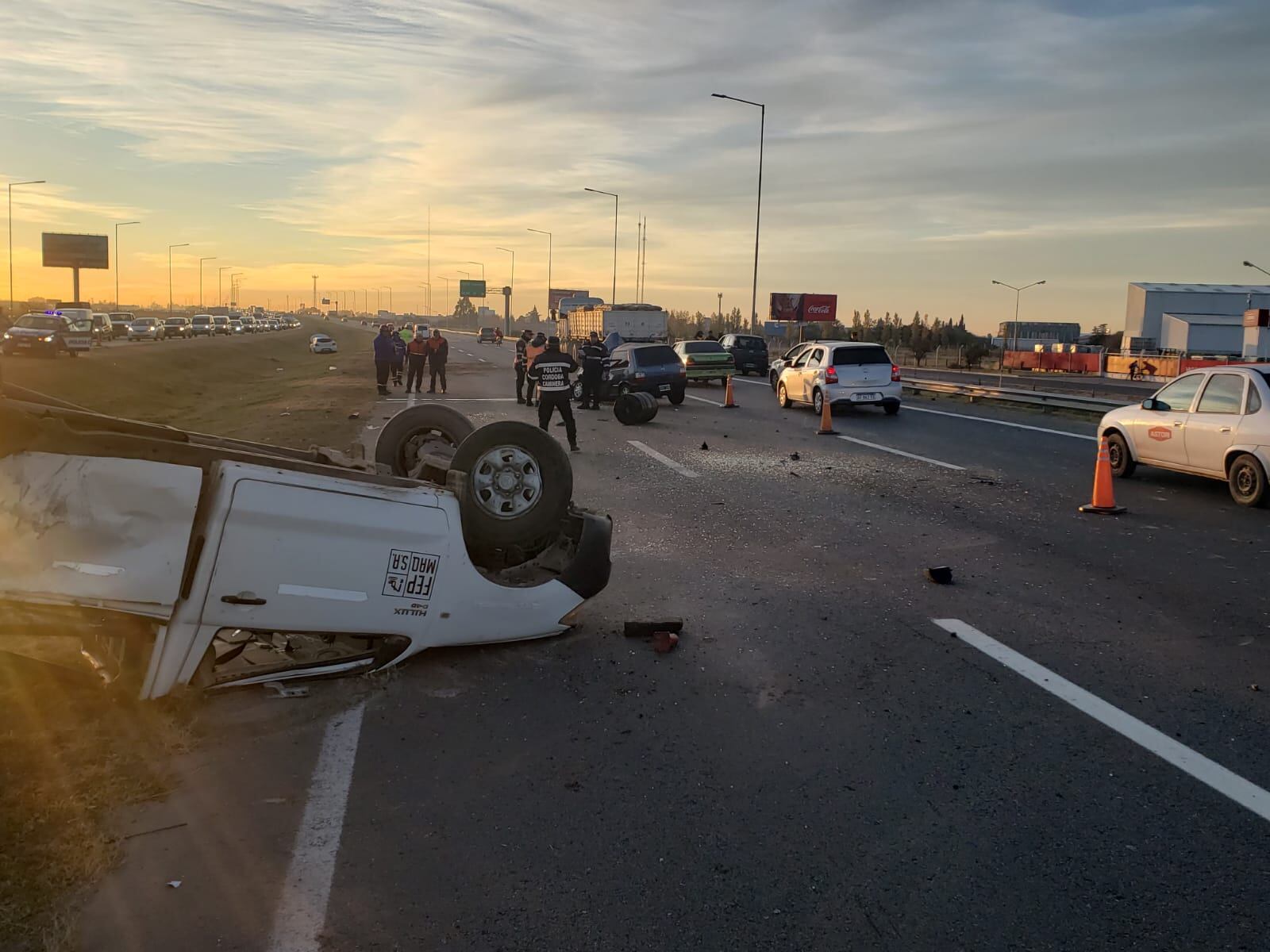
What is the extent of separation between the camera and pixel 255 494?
5.01 m

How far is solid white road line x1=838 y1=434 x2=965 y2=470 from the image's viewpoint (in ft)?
49.2

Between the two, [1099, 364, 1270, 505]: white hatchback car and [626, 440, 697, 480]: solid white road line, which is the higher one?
[1099, 364, 1270, 505]: white hatchback car

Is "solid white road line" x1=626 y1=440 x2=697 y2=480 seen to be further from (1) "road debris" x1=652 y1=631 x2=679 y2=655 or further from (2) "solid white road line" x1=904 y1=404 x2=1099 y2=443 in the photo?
(2) "solid white road line" x1=904 y1=404 x2=1099 y2=443

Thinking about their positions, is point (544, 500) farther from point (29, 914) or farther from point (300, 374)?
point (300, 374)

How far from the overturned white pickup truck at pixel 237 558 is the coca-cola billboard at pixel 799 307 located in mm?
74237

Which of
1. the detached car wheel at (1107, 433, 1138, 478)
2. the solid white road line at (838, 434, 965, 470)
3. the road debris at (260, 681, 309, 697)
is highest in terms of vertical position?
the detached car wheel at (1107, 433, 1138, 478)

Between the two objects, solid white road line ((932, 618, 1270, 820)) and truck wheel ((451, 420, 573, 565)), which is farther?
truck wheel ((451, 420, 573, 565))

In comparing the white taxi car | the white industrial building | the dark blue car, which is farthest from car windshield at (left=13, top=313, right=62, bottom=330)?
the white industrial building

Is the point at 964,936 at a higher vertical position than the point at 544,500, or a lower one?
lower

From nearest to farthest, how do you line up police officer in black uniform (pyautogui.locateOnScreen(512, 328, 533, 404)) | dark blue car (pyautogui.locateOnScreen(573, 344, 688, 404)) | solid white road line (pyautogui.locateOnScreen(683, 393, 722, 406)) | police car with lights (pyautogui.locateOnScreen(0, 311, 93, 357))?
1. dark blue car (pyautogui.locateOnScreen(573, 344, 688, 404))
2. police officer in black uniform (pyautogui.locateOnScreen(512, 328, 533, 404))
3. solid white road line (pyautogui.locateOnScreen(683, 393, 722, 406))
4. police car with lights (pyautogui.locateOnScreen(0, 311, 93, 357))

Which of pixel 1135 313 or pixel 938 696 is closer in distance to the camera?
pixel 938 696

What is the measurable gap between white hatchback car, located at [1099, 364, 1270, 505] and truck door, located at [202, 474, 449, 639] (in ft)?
32.3

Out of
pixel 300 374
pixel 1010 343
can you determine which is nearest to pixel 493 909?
pixel 300 374

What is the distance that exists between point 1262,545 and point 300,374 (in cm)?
4507
